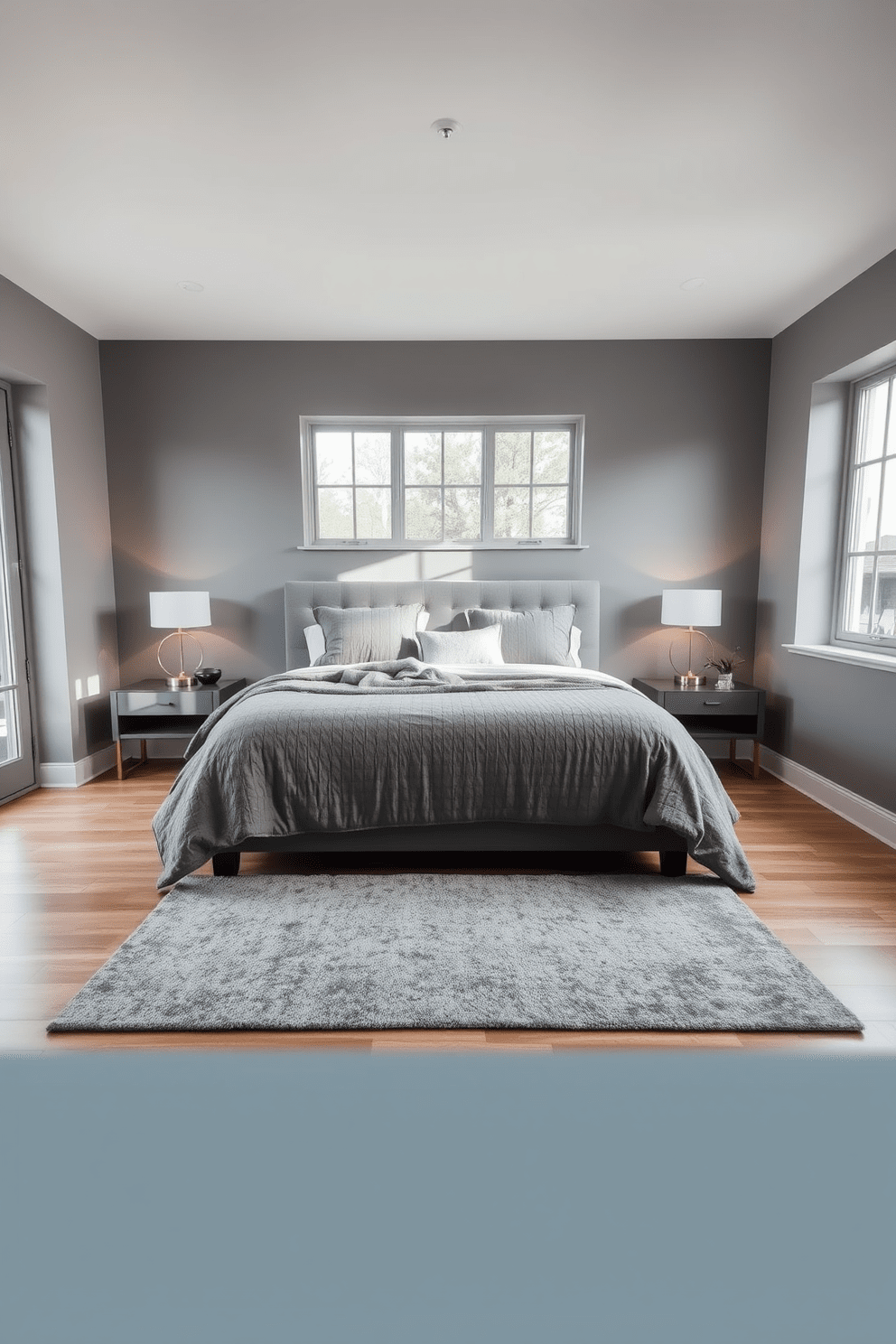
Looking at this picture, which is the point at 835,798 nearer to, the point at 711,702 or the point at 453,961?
the point at 711,702

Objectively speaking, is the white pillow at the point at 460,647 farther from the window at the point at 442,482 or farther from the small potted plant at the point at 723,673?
the small potted plant at the point at 723,673

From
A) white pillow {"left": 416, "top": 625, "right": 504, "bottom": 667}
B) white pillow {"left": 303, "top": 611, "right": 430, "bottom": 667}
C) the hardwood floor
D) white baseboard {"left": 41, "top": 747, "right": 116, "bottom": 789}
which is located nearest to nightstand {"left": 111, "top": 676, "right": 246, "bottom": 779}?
white baseboard {"left": 41, "top": 747, "right": 116, "bottom": 789}

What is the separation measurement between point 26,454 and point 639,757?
360 cm

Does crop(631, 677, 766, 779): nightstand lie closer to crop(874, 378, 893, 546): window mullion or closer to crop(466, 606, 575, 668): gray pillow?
crop(466, 606, 575, 668): gray pillow

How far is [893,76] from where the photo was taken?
2289 mm

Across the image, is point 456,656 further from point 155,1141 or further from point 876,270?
point 155,1141

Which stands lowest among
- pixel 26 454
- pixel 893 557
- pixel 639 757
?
pixel 639 757

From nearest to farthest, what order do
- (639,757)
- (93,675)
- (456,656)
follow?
1. (639,757)
2. (456,656)
3. (93,675)

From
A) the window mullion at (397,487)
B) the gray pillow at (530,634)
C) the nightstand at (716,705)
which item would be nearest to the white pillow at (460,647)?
the gray pillow at (530,634)

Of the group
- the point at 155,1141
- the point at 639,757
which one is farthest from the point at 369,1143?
the point at 639,757

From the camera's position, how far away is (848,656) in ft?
12.2

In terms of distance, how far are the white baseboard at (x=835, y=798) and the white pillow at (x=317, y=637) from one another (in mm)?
2280

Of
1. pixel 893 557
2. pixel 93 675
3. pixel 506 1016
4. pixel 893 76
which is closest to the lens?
pixel 506 1016

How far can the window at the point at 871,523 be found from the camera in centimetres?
375
